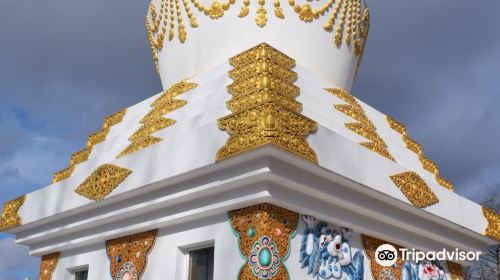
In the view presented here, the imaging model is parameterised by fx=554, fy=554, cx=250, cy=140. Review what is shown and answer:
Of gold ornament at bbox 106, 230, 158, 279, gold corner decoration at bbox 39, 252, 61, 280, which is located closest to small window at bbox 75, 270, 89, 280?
gold corner decoration at bbox 39, 252, 61, 280

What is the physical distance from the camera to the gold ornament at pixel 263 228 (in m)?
5.08

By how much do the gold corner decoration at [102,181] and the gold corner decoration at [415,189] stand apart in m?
3.13

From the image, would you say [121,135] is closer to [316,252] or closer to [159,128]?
[159,128]

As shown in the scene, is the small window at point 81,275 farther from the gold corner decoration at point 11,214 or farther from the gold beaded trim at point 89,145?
the gold beaded trim at point 89,145

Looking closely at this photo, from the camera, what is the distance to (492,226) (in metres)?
7.89

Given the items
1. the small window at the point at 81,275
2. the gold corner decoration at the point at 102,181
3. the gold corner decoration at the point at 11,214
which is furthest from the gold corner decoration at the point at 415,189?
the gold corner decoration at the point at 11,214

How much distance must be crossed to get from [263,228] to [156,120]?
2.64 m

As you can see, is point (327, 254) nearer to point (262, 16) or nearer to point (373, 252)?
point (373, 252)

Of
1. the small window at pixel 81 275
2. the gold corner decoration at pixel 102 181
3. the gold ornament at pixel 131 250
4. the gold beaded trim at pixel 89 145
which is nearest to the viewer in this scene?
the gold ornament at pixel 131 250

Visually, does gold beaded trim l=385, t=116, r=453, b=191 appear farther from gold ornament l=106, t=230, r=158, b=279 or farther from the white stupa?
gold ornament l=106, t=230, r=158, b=279

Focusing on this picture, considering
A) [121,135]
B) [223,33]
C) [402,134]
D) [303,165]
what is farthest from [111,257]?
[402,134]

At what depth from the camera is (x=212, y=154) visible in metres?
5.34

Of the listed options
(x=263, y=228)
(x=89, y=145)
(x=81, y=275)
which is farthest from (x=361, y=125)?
(x=81, y=275)

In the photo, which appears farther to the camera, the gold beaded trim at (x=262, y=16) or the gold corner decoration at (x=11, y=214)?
the gold beaded trim at (x=262, y=16)
